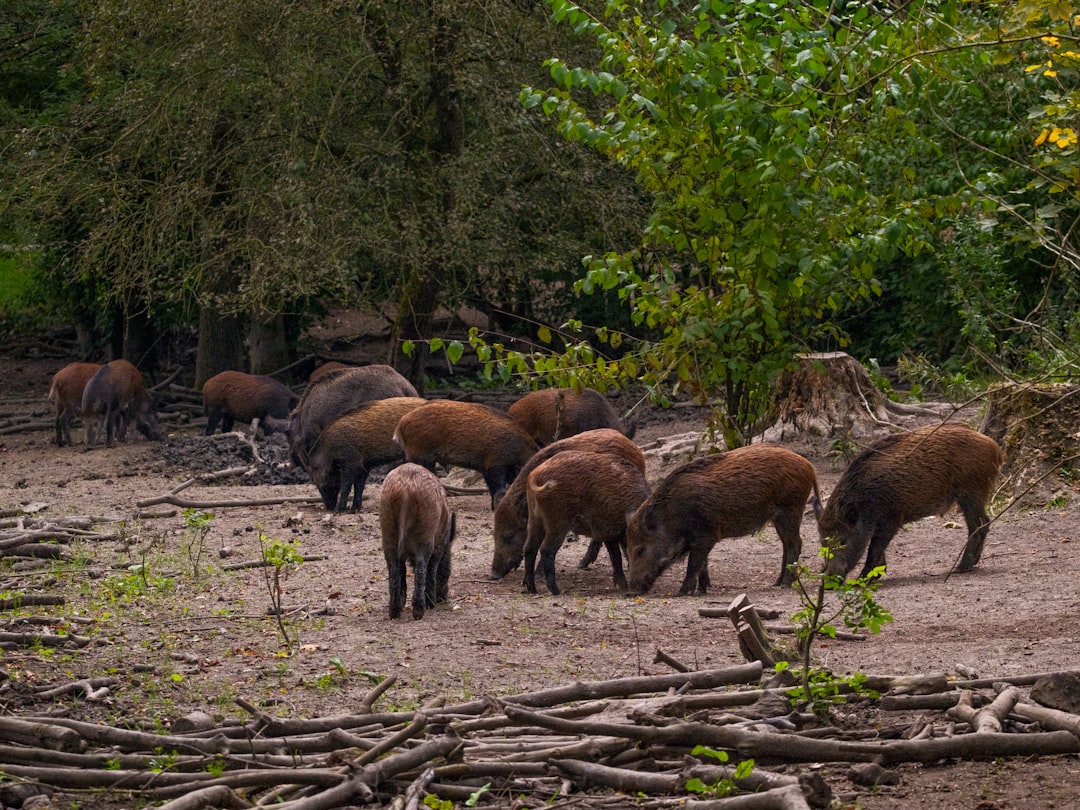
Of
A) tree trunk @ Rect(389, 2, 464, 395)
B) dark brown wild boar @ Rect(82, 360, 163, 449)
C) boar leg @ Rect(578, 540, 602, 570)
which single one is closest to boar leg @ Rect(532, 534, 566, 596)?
boar leg @ Rect(578, 540, 602, 570)

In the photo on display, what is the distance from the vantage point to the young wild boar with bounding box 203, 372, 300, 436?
57.1 feet

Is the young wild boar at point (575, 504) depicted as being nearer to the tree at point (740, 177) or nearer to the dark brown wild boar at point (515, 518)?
the dark brown wild boar at point (515, 518)

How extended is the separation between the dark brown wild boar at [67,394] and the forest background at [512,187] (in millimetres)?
1219

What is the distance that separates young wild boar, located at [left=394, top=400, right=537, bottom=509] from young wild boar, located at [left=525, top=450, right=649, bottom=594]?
294 cm

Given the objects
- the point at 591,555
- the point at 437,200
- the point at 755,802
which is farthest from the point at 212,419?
the point at 755,802

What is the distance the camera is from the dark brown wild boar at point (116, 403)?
16953mm

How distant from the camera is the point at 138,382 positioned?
1739cm

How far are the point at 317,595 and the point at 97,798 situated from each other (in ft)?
12.2

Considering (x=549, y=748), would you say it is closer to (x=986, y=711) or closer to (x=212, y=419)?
(x=986, y=711)

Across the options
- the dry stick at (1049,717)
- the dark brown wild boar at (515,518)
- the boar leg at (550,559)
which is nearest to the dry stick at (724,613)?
the boar leg at (550,559)

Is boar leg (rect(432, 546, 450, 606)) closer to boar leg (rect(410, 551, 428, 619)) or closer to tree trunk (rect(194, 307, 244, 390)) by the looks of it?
boar leg (rect(410, 551, 428, 619))

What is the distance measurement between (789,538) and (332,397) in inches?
261

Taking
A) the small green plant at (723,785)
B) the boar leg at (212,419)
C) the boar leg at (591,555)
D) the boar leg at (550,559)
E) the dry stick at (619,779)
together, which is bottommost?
the boar leg at (212,419)

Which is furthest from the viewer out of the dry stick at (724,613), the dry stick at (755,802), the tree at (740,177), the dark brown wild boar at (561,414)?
the dark brown wild boar at (561,414)
